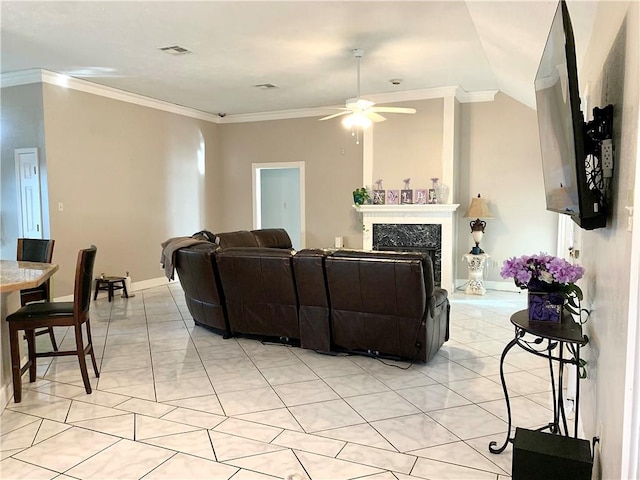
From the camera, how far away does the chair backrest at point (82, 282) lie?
3.11 m

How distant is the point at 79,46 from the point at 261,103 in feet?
10.7

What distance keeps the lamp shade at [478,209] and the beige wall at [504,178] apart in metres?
0.28

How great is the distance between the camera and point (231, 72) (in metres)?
5.60

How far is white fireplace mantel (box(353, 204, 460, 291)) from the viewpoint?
662 centimetres

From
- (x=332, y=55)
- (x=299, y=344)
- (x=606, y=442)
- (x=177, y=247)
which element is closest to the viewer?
(x=606, y=442)

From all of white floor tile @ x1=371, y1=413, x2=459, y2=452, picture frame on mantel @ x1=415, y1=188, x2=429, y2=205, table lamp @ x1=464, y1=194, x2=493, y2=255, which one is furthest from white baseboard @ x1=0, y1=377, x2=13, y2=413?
table lamp @ x1=464, y1=194, x2=493, y2=255

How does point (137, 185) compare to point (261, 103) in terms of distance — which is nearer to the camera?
point (137, 185)

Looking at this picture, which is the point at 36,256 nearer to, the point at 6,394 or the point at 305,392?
the point at 6,394

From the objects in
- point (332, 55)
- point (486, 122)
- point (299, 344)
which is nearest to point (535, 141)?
point (486, 122)

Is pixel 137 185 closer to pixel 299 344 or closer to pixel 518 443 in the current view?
pixel 299 344

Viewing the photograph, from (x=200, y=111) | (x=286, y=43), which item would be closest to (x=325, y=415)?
(x=286, y=43)

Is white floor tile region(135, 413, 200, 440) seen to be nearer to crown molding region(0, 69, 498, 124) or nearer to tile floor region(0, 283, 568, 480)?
tile floor region(0, 283, 568, 480)

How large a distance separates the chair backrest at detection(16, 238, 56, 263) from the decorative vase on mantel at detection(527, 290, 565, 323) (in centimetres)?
388

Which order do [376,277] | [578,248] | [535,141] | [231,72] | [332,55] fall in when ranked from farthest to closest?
[535,141] < [231,72] < [332,55] < [376,277] < [578,248]
